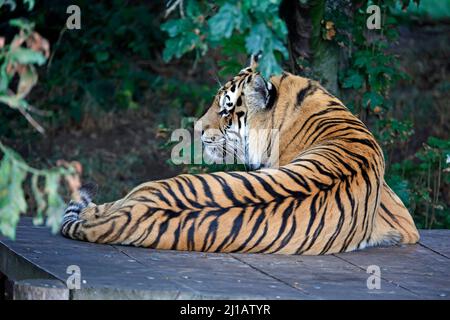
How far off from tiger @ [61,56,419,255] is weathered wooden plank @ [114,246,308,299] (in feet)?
0.27

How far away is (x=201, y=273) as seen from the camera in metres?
4.20

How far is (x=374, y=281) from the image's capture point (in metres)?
4.27

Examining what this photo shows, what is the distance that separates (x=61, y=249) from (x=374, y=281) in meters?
1.44

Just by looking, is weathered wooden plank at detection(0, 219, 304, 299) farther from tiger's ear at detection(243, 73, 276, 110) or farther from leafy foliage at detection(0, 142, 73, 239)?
tiger's ear at detection(243, 73, 276, 110)

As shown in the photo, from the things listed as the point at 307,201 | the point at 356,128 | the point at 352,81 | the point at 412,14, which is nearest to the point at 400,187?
the point at 352,81

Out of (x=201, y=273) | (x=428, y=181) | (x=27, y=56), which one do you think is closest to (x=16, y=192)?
(x=27, y=56)

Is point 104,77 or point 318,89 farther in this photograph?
point 104,77

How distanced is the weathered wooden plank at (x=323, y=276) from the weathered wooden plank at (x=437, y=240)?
2.28ft

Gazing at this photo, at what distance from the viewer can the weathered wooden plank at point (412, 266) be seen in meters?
4.29

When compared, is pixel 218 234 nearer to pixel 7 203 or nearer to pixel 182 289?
pixel 182 289

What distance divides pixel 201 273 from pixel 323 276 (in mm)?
557

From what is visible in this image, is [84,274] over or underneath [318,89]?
underneath
